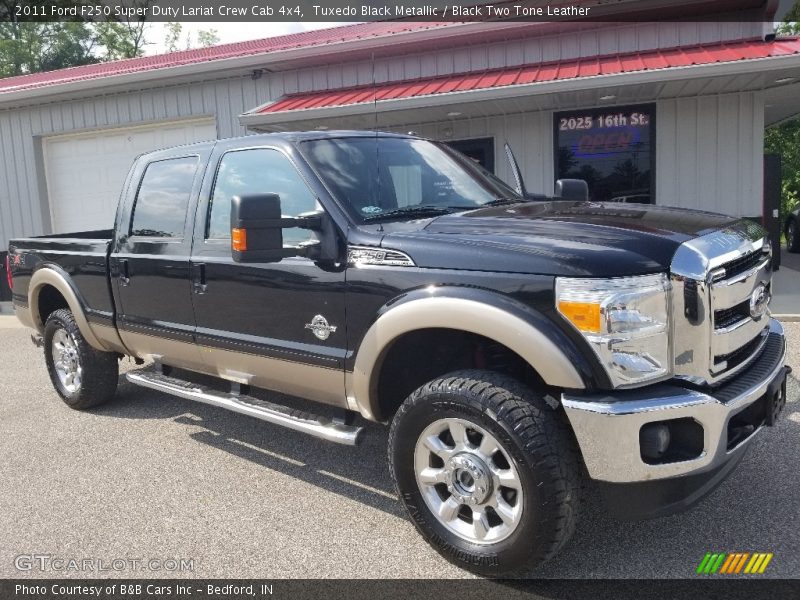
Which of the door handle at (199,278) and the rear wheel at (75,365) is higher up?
the door handle at (199,278)

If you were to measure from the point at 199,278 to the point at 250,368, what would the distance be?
0.64 meters

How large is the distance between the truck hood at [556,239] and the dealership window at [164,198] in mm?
1727

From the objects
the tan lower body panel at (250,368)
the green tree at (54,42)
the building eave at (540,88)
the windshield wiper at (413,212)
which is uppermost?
the green tree at (54,42)

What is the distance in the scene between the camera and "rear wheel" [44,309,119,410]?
532cm

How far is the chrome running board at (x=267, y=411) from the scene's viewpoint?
3.38m

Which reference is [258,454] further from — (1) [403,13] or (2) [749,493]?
(1) [403,13]

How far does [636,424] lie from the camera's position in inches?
98.3


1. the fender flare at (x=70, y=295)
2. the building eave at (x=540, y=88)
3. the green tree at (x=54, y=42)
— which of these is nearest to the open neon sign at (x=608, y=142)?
the building eave at (x=540, y=88)

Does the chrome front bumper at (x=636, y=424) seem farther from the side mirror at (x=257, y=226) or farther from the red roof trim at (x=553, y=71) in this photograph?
the red roof trim at (x=553, y=71)

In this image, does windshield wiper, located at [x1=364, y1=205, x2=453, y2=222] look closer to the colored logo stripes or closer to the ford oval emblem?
the ford oval emblem

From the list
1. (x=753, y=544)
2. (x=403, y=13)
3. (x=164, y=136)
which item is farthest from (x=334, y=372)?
(x=164, y=136)

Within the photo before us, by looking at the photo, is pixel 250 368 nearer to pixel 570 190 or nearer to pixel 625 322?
pixel 625 322

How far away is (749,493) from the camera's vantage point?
3.54 m

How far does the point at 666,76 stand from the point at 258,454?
6.48 m
